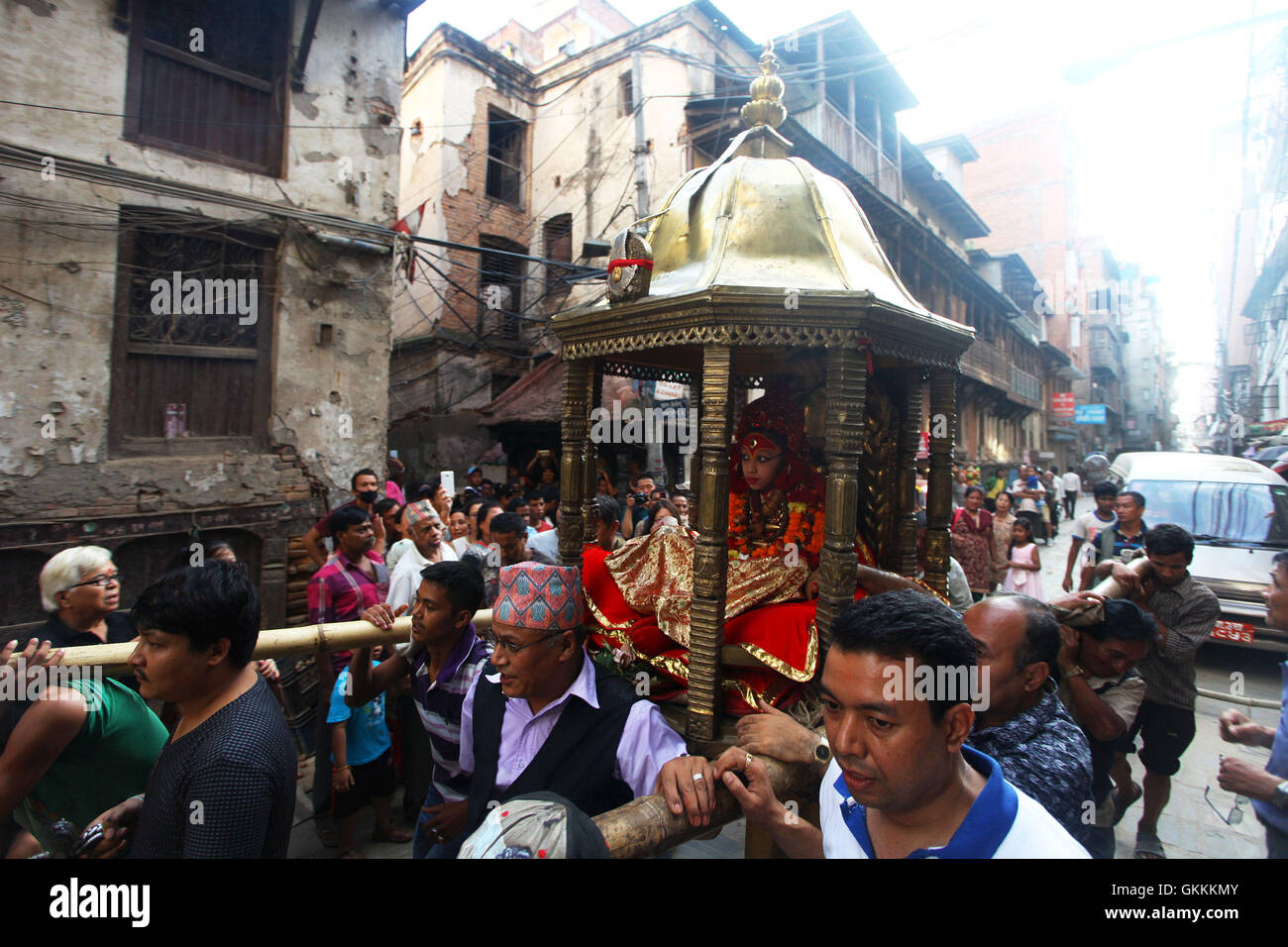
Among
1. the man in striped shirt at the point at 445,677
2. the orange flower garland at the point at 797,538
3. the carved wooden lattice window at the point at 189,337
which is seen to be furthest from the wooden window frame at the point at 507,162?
the man in striped shirt at the point at 445,677

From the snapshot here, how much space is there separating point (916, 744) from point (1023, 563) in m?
7.61

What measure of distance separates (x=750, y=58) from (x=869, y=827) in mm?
18811

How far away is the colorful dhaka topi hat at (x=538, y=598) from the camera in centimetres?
245

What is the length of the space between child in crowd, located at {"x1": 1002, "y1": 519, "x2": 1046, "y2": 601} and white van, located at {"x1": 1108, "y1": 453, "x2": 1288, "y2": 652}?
5.70 feet

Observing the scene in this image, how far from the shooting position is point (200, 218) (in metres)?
7.71

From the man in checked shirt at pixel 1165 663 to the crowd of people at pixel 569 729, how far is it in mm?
30

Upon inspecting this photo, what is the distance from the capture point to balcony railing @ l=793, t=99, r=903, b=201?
15.3 metres

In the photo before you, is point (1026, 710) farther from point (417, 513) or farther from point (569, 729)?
point (417, 513)

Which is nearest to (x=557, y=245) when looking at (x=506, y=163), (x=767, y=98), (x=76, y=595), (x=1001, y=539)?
(x=506, y=163)

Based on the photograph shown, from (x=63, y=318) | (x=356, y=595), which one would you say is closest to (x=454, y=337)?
(x=63, y=318)

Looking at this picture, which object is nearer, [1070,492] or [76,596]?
[76,596]

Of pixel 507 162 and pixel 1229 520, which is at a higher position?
pixel 507 162

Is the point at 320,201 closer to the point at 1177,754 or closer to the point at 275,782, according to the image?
the point at 275,782

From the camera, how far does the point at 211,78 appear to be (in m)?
8.13
